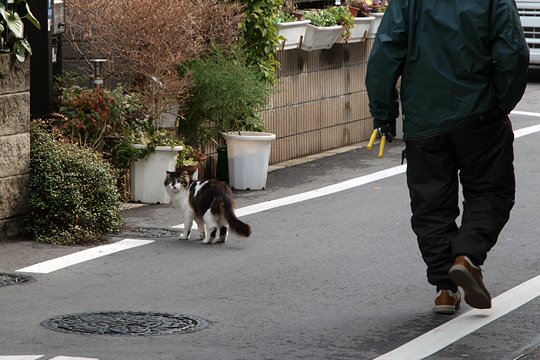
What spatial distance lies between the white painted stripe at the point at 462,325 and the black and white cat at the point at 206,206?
2.34 metres

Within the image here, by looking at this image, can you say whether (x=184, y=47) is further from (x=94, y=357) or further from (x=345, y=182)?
(x=94, y=357)

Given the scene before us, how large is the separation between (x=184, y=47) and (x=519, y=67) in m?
5.47

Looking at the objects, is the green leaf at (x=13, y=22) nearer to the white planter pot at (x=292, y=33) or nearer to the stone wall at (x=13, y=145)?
the stone wall at (x=13, y=145)

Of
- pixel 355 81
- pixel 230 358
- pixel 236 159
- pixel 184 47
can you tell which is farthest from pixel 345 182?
pixel 230 358

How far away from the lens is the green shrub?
9961mm

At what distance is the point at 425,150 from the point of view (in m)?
7.51

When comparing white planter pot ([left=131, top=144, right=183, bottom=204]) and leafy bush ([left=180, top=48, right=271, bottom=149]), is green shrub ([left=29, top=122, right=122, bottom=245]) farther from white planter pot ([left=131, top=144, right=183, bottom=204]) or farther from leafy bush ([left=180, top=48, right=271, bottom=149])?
leafy bush ([left=180, top=48, right=271, bottom=149])

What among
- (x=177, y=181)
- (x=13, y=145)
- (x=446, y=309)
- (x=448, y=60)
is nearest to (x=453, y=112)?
(x=448, y=60)

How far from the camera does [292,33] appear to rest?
1438 cm

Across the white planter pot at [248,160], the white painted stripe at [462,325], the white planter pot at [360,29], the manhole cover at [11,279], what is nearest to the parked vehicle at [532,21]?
the white planter pot at [360,29]

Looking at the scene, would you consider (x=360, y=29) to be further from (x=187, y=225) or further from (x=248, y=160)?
(x=187, y=225)

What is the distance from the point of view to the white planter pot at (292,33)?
14.2 meters

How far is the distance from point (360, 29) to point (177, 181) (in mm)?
6247

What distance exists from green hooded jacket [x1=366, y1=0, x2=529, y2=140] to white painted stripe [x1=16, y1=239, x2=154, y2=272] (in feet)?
8.96
